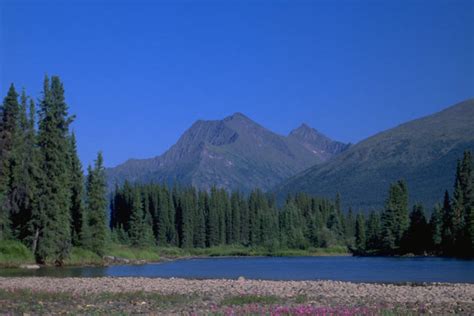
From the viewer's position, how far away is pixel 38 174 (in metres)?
63.5

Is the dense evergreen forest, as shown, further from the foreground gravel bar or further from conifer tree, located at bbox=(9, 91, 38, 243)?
the foreground gravel bar

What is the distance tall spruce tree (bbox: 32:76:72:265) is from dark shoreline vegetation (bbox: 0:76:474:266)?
0.32ft

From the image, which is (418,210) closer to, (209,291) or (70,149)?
(70,149)

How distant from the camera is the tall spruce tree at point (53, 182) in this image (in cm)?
6322

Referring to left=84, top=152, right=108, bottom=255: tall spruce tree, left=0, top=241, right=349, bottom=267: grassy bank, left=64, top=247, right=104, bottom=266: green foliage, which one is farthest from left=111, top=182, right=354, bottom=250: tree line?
left=64, top=247, right=104, bottom=266: green foliage

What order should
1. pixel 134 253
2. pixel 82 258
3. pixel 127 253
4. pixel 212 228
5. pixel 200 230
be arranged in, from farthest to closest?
pixel 212 228, pixel 200 230, pixel 134 253, pixel 127 253, pixel 82 258

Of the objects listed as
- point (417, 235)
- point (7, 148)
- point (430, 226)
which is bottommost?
point (417, 235)

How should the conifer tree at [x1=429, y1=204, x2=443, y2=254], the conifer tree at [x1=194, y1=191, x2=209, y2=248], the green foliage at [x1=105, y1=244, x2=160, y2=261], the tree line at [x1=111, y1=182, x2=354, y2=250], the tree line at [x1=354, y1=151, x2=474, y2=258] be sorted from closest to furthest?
the green foliage at [x1=105, y1=244, x2=160, y2=261] < the tree line at [x1=354, y1=151, x2=474, y2=258] < the conifer tree at [x1=429, y1=204, x2=443, y2=254] < the tree line at [x1=111, y1=182, x2=354, y2=250] < the conifer tree at [x1=194, y1=191, x2=209, y2=248]

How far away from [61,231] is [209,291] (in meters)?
34.6

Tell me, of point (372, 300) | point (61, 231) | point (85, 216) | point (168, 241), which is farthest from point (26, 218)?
point (168, 241)

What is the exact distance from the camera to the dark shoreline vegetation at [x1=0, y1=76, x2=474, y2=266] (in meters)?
63.2

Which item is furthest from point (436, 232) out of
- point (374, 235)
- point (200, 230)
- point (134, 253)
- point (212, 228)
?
point (200, 230)

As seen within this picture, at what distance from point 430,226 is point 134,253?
148 feet

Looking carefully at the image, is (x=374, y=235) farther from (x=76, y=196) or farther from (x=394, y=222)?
(x=76, y=196)
